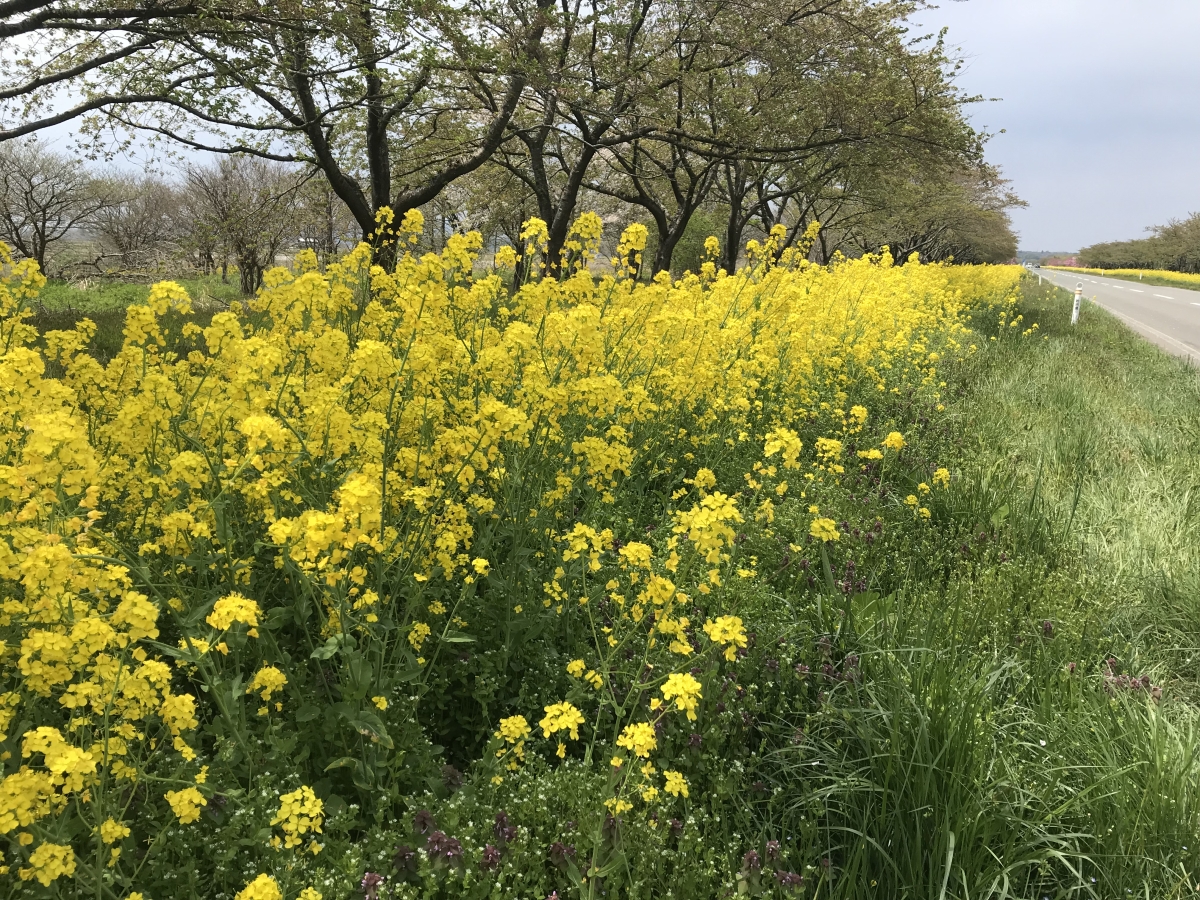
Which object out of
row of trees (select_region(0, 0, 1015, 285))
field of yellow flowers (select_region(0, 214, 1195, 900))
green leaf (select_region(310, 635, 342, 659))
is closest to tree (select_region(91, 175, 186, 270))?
row of trees (select_region(0, 0, 1015, 285))

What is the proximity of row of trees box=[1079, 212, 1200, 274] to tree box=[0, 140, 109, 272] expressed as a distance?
85.9 metres

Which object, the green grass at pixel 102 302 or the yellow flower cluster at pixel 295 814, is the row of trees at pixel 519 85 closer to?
the green grass at pixel 102 302

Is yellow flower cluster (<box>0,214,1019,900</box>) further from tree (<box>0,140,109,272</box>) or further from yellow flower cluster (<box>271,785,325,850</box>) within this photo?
tree (<box>0,140,109,272</box>)

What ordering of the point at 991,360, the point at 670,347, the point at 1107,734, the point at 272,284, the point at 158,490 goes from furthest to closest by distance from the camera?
the point at 991,360 → the point at 670,347 → the point at 272,284 → the point at 158,490 → the point at 1107,734

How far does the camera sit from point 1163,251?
71.5m

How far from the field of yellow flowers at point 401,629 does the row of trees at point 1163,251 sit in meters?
85.3

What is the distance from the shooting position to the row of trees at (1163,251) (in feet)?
217

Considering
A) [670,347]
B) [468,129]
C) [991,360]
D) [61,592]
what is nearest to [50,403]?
[61,592]

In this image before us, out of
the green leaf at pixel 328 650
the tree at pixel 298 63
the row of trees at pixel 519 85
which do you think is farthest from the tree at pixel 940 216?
the green leaf at pixel 328 650

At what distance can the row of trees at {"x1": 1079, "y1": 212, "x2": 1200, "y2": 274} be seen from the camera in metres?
66.2

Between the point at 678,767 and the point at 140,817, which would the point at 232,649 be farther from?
the point at 678,767

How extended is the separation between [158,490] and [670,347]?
3122mm

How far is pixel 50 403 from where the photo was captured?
2355 mm

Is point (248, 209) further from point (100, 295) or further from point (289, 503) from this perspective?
point (289, 503)
